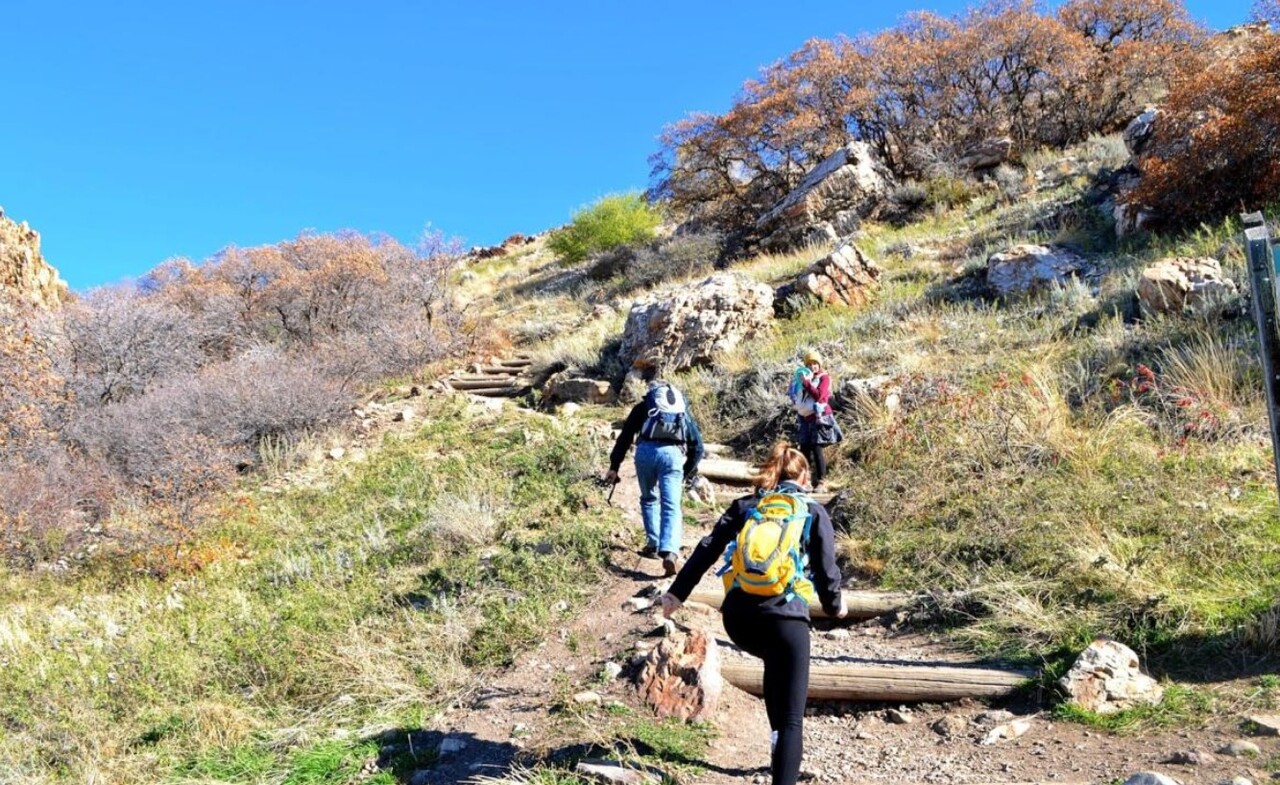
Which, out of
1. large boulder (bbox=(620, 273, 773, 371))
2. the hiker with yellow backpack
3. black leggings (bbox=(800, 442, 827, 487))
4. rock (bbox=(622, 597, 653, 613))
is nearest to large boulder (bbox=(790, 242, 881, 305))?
large boulder (bbox=(620, 273, 773, 371))

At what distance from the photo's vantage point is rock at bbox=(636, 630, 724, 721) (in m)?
Result: 4.32

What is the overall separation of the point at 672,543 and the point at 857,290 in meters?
8.63

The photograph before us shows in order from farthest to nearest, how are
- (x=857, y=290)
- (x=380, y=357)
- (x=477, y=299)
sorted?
(x=477, y=299) < (x=380, y=357) < (x=857, y=290)

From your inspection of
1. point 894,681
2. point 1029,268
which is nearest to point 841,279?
point 1029,268

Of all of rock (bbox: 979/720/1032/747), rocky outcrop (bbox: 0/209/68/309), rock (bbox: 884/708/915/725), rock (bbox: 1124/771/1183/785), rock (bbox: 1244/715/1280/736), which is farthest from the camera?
rocky outcrop (bbox: 0/209/68/309)

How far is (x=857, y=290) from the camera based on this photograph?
13664 millimetres

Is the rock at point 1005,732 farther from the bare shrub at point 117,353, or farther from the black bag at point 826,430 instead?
the bare shrub at point 117,353

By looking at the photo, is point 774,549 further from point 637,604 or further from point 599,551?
point 599,551

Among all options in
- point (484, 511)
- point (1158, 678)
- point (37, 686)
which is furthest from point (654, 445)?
point (37, 686)

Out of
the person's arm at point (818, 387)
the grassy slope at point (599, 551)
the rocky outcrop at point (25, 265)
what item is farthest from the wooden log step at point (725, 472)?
the rocky outcrop at point (25, 265)

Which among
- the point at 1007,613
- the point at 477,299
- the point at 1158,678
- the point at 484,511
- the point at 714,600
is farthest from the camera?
the point at 477,299

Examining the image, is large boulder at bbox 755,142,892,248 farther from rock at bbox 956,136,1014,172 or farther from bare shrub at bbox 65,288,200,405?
bare shrub at bbox 65,288,200,405

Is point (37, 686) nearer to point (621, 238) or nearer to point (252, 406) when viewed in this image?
point (252, 406)

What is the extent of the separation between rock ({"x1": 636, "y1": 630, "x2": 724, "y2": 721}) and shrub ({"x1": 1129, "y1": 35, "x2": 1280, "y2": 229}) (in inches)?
410
